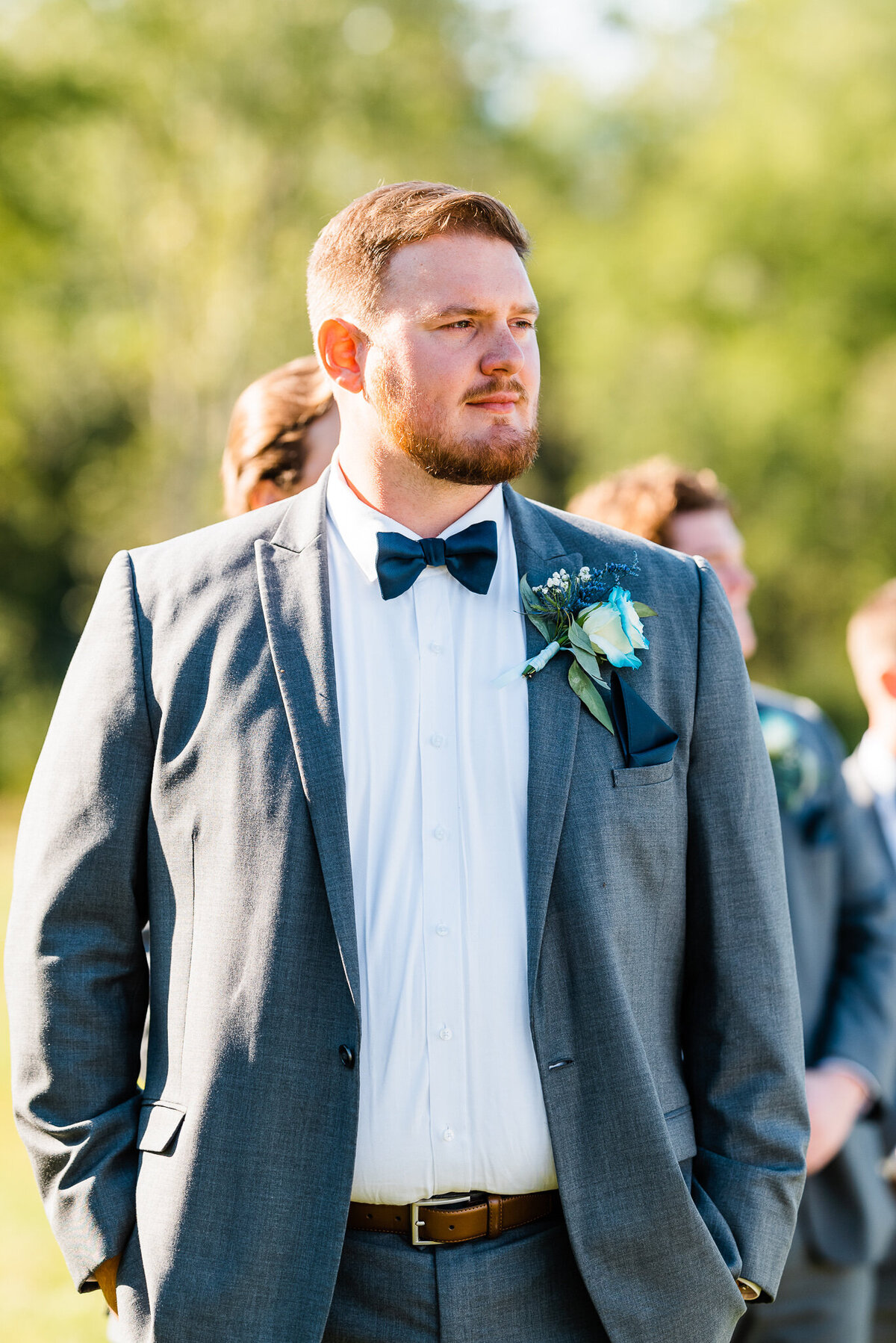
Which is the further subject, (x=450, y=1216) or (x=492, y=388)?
(x=492, y=388)

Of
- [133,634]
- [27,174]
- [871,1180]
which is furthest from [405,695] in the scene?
[27,174]

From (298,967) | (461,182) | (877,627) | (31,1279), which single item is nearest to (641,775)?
(298,967)

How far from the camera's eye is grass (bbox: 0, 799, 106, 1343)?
13.7 feet

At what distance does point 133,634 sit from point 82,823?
32 cm

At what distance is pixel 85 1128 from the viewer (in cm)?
209

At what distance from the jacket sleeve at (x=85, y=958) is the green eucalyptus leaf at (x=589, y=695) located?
0.70 m

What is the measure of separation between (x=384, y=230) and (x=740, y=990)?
140cm

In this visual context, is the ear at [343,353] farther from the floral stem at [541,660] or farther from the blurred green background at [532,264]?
the blurred green background at [532,264]

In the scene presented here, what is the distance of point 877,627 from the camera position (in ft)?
12.5

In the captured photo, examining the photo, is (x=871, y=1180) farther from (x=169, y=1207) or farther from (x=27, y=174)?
(x=27, y=174)

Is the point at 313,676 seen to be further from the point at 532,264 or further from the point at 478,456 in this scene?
the point at 532,264

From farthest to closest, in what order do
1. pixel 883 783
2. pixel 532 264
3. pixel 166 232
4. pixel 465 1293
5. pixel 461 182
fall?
pixel 532 264, pixel 461 182, pixel 166 232, pixel 883 783, pixel 465 1293

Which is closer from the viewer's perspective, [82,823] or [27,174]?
[82,823]

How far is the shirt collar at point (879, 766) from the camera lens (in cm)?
358
